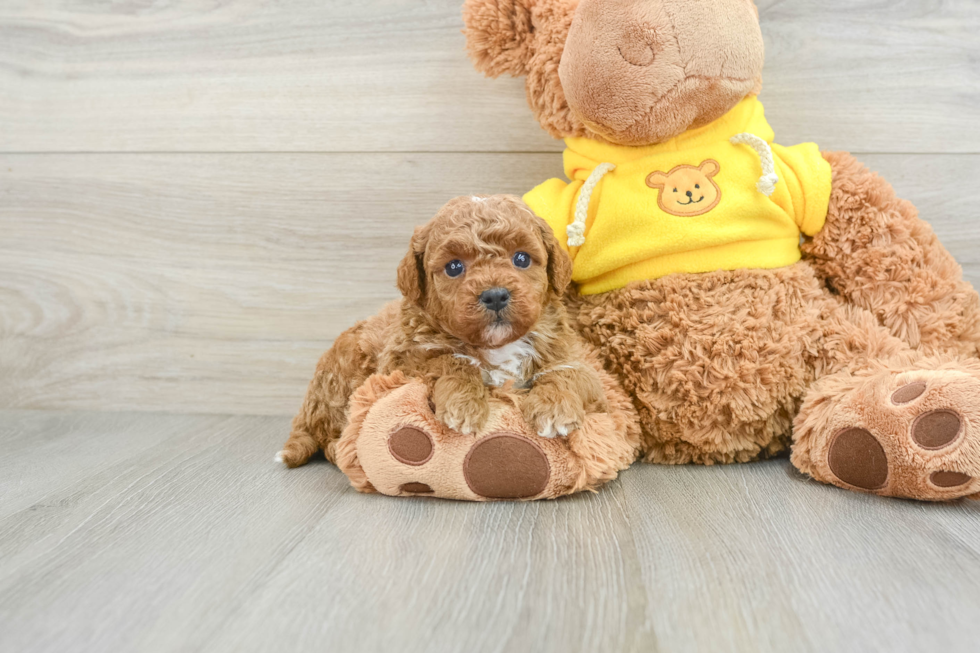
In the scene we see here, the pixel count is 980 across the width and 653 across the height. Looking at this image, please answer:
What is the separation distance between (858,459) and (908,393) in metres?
0.10

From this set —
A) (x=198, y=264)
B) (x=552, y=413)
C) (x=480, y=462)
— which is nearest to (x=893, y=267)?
(x=552, y=413)

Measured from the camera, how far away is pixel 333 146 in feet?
4.36

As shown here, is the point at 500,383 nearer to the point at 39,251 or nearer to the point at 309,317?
the point at 309,317

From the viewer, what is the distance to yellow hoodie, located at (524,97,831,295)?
0.97 metres

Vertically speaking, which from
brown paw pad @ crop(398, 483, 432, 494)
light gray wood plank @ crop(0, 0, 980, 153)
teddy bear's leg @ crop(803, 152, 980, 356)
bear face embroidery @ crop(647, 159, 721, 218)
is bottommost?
brown paw pad @ crop(398, 483, 432, 494)

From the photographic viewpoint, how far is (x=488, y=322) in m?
0.82

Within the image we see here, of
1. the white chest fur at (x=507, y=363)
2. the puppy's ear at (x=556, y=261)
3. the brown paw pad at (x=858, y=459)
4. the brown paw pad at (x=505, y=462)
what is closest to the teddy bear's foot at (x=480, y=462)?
the brown paw pad at (x=505, y=462)

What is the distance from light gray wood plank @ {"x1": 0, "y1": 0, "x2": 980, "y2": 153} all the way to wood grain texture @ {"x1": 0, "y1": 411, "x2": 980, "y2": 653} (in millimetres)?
680

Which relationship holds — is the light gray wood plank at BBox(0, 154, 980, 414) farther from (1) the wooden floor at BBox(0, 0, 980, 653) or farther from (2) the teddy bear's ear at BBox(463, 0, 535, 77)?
(2) the teddy bear's ear at BBox(463, 0, 535, 77)

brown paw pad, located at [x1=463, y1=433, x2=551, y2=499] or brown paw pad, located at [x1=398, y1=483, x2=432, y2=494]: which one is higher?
brown paw pad, located at [x1=463, y1=433, x2=551, y2=499]

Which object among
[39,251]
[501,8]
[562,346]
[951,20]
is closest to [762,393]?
[562,346]

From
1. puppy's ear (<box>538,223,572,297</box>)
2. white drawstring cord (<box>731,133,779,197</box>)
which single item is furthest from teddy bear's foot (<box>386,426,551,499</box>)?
white drawstring cord (<box>731,133,779,197</box>)

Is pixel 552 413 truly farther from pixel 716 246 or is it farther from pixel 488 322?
pixel 716 246

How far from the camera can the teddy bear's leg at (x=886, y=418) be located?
78cm
